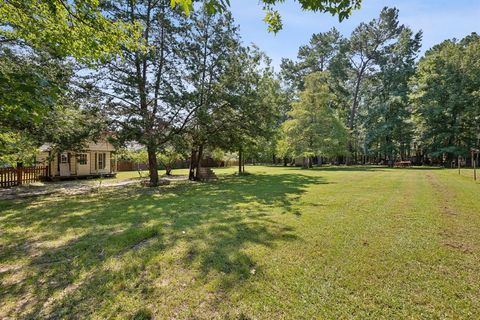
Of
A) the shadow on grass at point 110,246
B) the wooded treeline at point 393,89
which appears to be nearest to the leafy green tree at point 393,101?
the wooded treeline at point 393,89

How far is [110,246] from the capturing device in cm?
443

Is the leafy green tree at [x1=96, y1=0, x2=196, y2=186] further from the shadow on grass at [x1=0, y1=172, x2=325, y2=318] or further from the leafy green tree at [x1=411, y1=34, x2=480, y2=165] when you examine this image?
the leafy green tree at [x1=411, y1=34, x2=480, y2=165]

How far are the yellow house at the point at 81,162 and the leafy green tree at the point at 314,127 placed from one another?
58.8 feet

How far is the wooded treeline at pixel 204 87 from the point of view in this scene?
16.6ft

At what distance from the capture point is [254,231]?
16.9ft

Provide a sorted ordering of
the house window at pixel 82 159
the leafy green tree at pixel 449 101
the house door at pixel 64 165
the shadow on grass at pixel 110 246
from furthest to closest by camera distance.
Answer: the leafy green tree at pixel 449 101 → the house window at pixel 82 159 → the house door at pixel 64 165 → the shadow on grass at pixel 110 246

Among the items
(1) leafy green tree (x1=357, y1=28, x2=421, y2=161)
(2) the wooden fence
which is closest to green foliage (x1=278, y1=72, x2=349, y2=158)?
(1) leafy green tree (x1=357, y1=28, x2=421, y2=161)

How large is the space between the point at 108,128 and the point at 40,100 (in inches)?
366

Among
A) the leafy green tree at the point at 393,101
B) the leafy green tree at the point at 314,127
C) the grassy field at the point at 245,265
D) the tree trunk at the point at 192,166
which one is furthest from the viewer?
the leafy green tree at the point at 393,101

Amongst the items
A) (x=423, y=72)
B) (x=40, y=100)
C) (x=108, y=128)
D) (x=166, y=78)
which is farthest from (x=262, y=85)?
(x=423, y=72)

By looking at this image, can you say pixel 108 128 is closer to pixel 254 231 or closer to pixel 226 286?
pixel 254 231

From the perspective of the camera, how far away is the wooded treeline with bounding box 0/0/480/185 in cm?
507

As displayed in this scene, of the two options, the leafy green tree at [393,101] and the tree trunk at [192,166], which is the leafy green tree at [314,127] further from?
the tree trunk at [192,166]

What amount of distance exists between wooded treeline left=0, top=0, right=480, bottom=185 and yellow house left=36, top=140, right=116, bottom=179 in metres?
3.80
